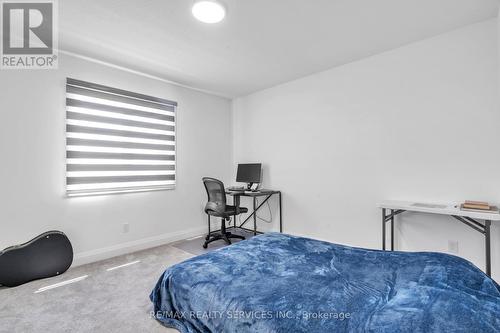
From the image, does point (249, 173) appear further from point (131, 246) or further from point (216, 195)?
point (131, 246)

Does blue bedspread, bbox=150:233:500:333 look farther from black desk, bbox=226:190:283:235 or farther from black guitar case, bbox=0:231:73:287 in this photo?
black desk, bbox=226:190:283:235

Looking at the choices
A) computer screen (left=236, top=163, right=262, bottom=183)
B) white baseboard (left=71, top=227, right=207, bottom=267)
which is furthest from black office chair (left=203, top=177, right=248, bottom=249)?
computer screen (left=236, top=163, right=262, bottom=183)

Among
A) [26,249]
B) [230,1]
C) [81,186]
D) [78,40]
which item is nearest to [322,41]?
[230,1]

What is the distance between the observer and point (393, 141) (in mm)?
2912

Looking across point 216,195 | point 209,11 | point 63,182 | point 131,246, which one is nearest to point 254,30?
point 209,11

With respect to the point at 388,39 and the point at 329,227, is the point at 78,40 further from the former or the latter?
the point at 329,227

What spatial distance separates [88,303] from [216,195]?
1.91 m

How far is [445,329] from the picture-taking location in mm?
895

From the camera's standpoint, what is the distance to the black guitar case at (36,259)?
2.31 meters

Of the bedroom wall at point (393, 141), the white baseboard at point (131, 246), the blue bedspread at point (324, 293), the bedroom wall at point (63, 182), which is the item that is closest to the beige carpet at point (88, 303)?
the white baseboard at point (131, 246)

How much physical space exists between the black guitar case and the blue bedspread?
1.56 meters

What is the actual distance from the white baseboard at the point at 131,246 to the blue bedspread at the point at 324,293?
5.64 ft

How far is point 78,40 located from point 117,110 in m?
0.89

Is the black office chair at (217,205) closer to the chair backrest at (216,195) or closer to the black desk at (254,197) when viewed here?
the chair backrest at (216,195)
